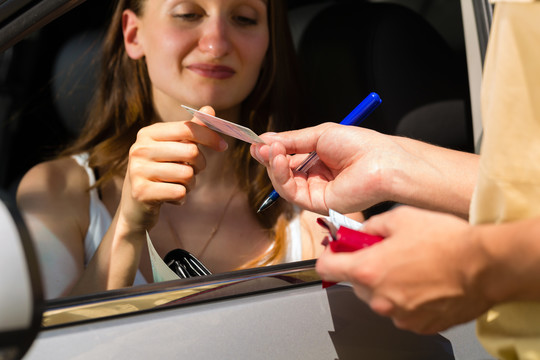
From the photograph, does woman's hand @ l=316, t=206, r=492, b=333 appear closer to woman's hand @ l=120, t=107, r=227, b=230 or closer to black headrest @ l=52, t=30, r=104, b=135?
woman's hand @ l=120, t=107, r=227, b=230

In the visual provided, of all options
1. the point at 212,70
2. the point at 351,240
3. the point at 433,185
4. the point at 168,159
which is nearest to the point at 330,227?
the point at 351,240

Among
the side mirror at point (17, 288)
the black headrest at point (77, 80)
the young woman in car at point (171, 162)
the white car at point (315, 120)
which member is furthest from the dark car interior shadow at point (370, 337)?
the black headrest at point (77, 80)

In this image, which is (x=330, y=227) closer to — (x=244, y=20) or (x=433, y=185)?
(x=433, y=185)

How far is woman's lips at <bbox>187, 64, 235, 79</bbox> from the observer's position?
67.8 inches

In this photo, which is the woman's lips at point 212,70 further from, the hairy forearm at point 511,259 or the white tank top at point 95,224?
the hairy forearm at point 511,259

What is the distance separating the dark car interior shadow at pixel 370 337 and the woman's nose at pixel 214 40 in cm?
84

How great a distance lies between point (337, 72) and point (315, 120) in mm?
196

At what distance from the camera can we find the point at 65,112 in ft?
7.85

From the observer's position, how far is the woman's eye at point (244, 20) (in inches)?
71.7

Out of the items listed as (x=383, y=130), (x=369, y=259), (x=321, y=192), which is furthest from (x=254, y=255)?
(x=369, y=259)

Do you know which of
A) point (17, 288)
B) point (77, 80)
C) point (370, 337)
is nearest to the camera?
point (17, 288)

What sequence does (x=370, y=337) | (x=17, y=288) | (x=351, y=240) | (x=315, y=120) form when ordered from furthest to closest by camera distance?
(x=315, y=120) → (x=370, y=337) → (x=351, y=240) → (x=17, y=288)

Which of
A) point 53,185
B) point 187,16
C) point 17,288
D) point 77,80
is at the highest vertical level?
point 187,16

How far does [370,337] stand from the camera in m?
1.14
